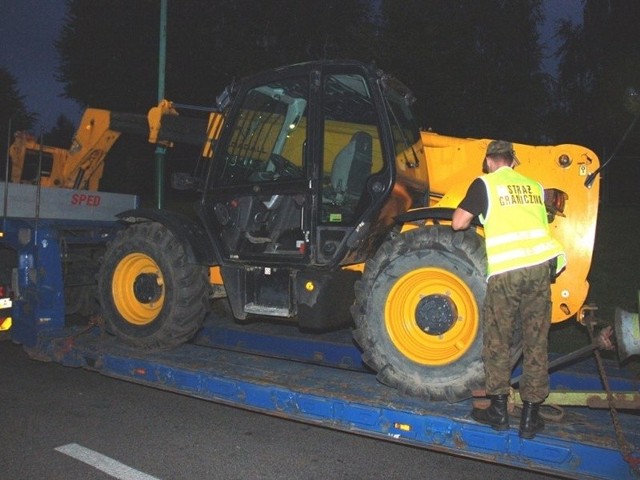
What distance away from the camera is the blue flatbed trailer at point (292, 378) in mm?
3537

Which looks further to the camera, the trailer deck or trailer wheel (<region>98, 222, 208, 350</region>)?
trailer wheel (<region>98, 222, 208, 350</region>)

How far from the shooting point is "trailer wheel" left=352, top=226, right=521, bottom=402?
4.05 metres

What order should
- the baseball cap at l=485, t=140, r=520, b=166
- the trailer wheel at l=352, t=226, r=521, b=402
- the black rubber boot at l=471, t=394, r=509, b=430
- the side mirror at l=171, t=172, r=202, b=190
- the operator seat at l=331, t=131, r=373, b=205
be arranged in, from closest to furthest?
the black rubber boot at l=471, t=394, r=509, b=430 < the baseball cap at l=485, t=140, r=520, b=166 < the trailer wheel at l=352, t=226, r=521, b=402 < the operator seat at l=331, t=131, r=373, b=205 < the side mirror at l=171, t=172, r=202, b=190

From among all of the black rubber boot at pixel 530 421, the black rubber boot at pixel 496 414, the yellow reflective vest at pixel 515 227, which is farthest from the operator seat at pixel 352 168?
the black rubber boot at pixel 530 421

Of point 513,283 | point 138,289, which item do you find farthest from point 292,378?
point 513,283

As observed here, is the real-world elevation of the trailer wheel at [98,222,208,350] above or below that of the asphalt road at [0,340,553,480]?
above

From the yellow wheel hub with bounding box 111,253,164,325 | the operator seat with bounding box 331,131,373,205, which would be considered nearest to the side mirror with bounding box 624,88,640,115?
the operator seat with bounding box 331,131,373,205

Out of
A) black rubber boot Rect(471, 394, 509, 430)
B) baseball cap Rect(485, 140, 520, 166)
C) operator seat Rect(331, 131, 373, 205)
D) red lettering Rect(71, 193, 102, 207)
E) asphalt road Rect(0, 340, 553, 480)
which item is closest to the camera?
black rubber boot Rect(471, 394, 509, 430)

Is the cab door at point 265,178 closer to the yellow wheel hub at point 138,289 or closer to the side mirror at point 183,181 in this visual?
the side mirror at point 183,181

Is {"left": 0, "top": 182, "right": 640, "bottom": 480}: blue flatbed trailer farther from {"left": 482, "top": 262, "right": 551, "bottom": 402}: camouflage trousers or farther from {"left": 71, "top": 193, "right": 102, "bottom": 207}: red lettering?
{"left": 482, "top": 262, "right": 551, "bottom": 402}: camouflage trousers

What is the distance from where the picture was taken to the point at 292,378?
4770 mm

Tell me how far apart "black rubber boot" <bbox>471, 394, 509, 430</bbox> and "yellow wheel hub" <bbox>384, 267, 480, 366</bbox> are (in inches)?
17.1

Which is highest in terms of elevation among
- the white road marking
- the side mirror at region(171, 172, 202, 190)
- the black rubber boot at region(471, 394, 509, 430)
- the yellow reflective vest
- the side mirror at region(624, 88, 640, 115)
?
the side mirror at region(624, 88, 640, 115)

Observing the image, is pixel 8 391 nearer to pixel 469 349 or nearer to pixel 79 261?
pixel 79 261
